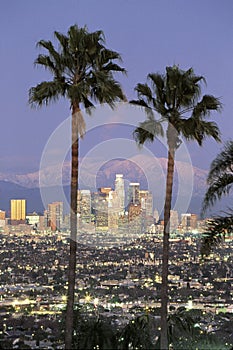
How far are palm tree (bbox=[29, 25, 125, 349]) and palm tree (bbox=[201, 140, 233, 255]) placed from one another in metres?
1.50

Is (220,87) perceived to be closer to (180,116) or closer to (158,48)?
(158,48)

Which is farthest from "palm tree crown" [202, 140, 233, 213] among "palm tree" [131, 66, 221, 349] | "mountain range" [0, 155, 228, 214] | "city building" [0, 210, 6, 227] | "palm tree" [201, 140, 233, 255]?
"city building" [0, 210, 6, 227]

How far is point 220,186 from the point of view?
665 cm

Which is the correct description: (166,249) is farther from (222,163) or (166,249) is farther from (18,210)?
(18,210)

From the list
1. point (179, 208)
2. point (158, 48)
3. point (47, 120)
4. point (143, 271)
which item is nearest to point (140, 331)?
point (179, 208)

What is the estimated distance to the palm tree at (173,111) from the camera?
24.5 feet

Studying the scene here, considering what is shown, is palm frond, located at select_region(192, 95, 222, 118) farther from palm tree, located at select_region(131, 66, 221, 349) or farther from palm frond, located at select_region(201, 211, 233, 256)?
palm frond, located at select_region(201, 211, 233, 256)

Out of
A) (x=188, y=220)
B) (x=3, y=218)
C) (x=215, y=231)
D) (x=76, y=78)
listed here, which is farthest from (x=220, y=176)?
(x=3, y=218)

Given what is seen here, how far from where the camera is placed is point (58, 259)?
17.6 meters

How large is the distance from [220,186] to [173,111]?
144 cm

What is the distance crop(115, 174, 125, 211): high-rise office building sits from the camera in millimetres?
9584

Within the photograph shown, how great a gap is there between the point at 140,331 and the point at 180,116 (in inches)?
112

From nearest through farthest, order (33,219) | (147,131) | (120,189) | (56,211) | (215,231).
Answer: (215,231)
(147,131)
(120,189)
(56,211)
(33,219)

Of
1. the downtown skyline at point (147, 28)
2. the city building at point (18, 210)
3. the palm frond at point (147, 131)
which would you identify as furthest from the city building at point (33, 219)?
the palm frond at point (147, 131)
